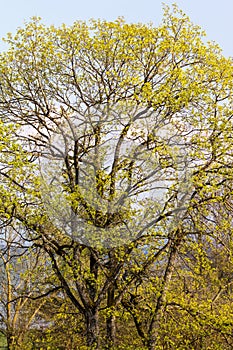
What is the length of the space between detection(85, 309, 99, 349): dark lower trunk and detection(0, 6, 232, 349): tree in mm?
25

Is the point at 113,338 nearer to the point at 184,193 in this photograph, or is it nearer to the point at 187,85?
the point at 184,193

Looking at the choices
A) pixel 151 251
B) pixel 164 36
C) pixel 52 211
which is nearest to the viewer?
pixel 52 211

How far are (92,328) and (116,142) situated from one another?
4.31 meters

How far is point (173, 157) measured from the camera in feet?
31.1

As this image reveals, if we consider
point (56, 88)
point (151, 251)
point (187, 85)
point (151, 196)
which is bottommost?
point (151, 251)

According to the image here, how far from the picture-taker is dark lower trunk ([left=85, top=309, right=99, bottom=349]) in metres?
9.91

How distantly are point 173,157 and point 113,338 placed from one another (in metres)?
4.51

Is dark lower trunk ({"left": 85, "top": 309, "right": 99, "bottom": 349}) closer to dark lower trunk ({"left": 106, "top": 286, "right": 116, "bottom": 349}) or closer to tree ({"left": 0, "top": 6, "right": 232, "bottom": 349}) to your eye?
tree ({"left": 0, "top": 6, "right": 232, "bottom": 349})

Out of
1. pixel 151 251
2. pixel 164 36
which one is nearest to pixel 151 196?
pixel 151 251

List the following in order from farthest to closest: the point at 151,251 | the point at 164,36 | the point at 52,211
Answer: the point at 164,36
the point at 151,251
the point at 52,211

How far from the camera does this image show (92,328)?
1007 cm

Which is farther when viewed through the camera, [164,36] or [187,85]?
[164,36]

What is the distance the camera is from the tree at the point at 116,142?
9.53 metres

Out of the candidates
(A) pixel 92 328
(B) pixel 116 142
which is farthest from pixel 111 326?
(B) pixel 116 142
